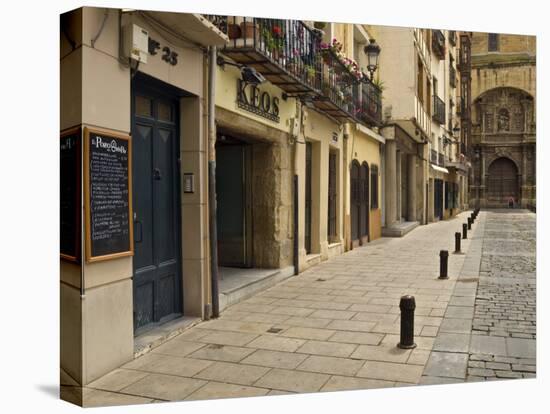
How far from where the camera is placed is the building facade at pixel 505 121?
760 cm

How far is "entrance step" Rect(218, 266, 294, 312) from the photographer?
7.40 metres

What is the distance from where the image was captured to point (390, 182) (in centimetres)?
1927

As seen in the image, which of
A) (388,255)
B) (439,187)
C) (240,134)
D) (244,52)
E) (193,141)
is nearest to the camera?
(193,141)

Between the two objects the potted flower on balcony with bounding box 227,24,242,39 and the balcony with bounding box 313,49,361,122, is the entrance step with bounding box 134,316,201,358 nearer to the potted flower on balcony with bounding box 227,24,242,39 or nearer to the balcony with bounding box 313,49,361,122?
the potted flower on balcony with bounding box 227,24,242,39

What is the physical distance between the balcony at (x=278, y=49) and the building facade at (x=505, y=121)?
268 cm

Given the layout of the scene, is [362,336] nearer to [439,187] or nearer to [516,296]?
[516,296]

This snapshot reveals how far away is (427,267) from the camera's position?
34.6 ft

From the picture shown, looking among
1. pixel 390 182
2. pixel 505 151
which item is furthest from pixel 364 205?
pixel 505 151

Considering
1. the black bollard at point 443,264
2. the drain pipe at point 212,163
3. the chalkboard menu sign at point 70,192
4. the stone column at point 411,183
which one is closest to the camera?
the chalkboard menu sign at point 70,192

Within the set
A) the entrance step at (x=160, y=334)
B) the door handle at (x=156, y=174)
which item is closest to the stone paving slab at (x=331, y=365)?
the entrance step at (x=160, y=334)

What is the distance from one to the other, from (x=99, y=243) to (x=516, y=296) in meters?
5.47

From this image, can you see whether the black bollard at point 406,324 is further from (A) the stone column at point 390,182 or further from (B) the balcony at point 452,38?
(B) the balcony at point 452,38

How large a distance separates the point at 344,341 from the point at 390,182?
14.0 m

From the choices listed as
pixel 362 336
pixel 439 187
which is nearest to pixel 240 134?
pixel 362 336
